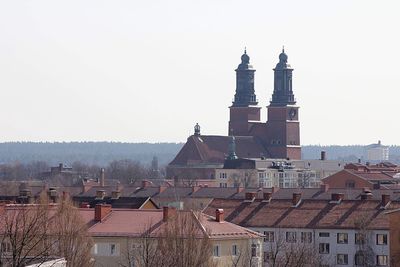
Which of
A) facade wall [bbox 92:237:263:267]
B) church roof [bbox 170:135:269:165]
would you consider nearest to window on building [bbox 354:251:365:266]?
facade wall [bbox 92:237:263:267]

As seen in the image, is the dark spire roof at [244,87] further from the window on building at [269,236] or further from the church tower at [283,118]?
the window on building at [269,236]

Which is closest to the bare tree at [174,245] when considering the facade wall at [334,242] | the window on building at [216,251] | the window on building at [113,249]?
the window on building at [113,249]

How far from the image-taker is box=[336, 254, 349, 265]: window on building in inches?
2800

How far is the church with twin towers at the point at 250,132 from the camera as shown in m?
170

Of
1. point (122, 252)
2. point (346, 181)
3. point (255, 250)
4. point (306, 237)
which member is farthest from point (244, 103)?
point (122, 252)

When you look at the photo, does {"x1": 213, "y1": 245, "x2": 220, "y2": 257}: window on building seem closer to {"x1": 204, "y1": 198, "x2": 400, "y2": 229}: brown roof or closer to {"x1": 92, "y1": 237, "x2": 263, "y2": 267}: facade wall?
{"x1": 92, "y1": 237, "x2": 263, "y2": 267}: facade wall

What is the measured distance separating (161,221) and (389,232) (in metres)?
12.4

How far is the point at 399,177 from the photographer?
120438 millimetres

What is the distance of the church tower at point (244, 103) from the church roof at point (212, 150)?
Result: 188 centimetres

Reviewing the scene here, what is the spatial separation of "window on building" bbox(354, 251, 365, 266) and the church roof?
10087 centimetres

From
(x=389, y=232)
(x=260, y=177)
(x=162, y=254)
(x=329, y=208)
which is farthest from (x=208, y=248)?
(x=260, y=177)

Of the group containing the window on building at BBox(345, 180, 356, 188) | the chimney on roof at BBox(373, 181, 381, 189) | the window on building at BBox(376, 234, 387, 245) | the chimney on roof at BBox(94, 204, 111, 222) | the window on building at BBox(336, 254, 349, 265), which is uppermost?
the window on building at BBox(345, 180, 356, 188)

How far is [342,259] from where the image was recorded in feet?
234

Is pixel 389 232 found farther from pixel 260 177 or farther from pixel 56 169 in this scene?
pixel 56 169
